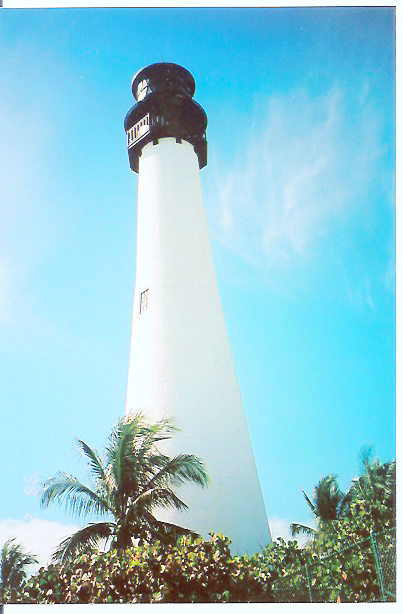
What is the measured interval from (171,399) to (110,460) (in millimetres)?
2622

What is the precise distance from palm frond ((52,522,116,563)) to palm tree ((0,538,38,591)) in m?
0.95

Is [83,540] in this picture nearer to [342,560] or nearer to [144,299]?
[342,560]

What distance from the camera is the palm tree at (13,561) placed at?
11336 millimetres

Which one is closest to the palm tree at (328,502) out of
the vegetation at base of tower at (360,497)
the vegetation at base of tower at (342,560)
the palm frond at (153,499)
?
the vegetation at base of tower at (360,497)

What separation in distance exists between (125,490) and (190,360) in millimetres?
3799

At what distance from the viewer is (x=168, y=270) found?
1535 centimetres

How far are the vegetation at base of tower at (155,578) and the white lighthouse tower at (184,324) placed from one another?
8.16ft

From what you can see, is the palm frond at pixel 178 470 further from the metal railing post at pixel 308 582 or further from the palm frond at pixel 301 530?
the palm frond at pixel 301 530

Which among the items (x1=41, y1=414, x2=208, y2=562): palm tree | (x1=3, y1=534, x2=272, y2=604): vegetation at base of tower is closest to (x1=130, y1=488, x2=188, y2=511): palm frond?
(x1=41, y1=414, x2=208, y2=562): palm tree

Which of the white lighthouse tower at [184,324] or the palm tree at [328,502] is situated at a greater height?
the white lighthouse tower at [184,324]

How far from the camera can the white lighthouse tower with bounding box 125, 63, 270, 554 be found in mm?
12992

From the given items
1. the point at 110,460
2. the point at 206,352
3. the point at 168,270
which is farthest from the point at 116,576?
the point at 168,270

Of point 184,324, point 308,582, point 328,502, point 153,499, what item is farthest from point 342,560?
point 184,324

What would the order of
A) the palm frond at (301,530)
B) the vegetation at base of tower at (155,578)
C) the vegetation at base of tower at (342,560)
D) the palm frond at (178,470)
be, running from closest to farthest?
the vegetation at base of tower at (155,578) < the vegetation at base of tower at (342,560) < the palm frond at (178,470) < the palm frond at (301,530)
